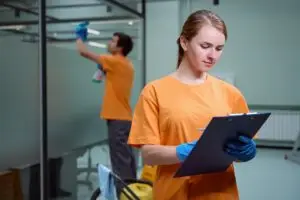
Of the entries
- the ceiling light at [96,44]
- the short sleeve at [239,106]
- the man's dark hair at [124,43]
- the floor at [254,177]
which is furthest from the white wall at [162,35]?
the short sleeve at [239,106]

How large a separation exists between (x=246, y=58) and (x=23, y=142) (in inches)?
150

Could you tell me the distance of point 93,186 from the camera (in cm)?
340

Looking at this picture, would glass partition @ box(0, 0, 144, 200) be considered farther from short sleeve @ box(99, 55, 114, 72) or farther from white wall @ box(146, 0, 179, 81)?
white wall @ box(146, 0, 179, 81)

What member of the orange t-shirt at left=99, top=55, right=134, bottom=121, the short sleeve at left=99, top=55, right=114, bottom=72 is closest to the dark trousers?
the orange t-shirt at left=99, top=55, right=134, bottom=121

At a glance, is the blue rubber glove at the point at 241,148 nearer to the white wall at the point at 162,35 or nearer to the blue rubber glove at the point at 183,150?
the blue rubber glove at the point at 183,150

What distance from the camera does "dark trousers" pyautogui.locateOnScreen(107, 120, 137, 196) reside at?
135 inches

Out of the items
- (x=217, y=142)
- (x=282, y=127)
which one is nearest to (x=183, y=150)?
(x=217, y=142)

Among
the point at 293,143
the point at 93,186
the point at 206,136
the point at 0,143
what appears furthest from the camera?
the point at 293,143

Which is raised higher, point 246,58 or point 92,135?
point 246,58

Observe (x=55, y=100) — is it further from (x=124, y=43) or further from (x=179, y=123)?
(x=179, y=123)

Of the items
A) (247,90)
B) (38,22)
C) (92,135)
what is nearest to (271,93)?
(247,90)

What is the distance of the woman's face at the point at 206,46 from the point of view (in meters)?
1.20

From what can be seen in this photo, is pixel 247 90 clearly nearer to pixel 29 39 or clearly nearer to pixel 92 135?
pixel 92 135

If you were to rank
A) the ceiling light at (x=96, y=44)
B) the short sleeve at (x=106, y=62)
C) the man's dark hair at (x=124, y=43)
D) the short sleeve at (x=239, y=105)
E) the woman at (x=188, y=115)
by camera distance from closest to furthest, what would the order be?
the woman at (x=188, y=115) < the short sleeve at (x=239, y=105) < the short sleeve at (x=106, y=62) < the man's dark hair at (x=124, y=43) < the ceiling light at (x=96, y=44)
